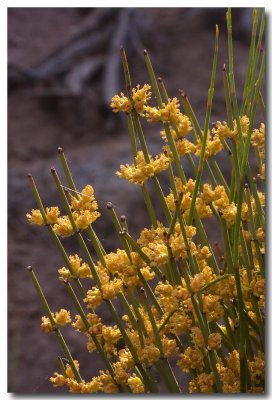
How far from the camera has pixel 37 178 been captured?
5.71 feet

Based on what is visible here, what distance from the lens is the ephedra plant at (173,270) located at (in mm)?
798

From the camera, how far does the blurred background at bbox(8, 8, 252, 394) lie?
57.9 inches

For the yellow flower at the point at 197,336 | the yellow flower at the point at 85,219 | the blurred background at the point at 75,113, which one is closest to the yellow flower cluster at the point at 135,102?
the yellow flower at the point at 85,219

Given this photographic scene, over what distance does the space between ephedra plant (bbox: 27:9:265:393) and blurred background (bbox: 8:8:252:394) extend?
537 millimetres

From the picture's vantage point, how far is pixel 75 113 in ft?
5.31

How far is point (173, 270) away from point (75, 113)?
34.4 inches

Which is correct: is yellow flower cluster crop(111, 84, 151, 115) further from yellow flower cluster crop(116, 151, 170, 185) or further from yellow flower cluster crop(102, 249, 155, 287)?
yellow flower cluster crop(102, 249, 155, 287)

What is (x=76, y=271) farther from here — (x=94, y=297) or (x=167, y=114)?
(x=167, y=114)

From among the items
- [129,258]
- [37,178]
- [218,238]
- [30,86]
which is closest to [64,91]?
[30,86]

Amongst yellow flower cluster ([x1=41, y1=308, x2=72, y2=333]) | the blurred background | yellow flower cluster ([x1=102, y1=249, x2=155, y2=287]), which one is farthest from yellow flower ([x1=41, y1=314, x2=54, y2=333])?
the blurred background

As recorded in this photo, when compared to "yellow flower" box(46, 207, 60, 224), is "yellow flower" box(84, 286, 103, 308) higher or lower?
lower

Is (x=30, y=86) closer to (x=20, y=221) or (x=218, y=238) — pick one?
(x=20, y=221)

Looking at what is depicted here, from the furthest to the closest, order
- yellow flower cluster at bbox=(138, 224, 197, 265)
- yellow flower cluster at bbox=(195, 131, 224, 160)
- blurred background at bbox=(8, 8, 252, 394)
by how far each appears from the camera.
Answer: blurred background at bbox=(8, 8, 252, 394) → yellow flower cluster at bbox=(195, 131, 224, 160) → yellow flower cluster at bbox=(138, 224, 197, 265)
